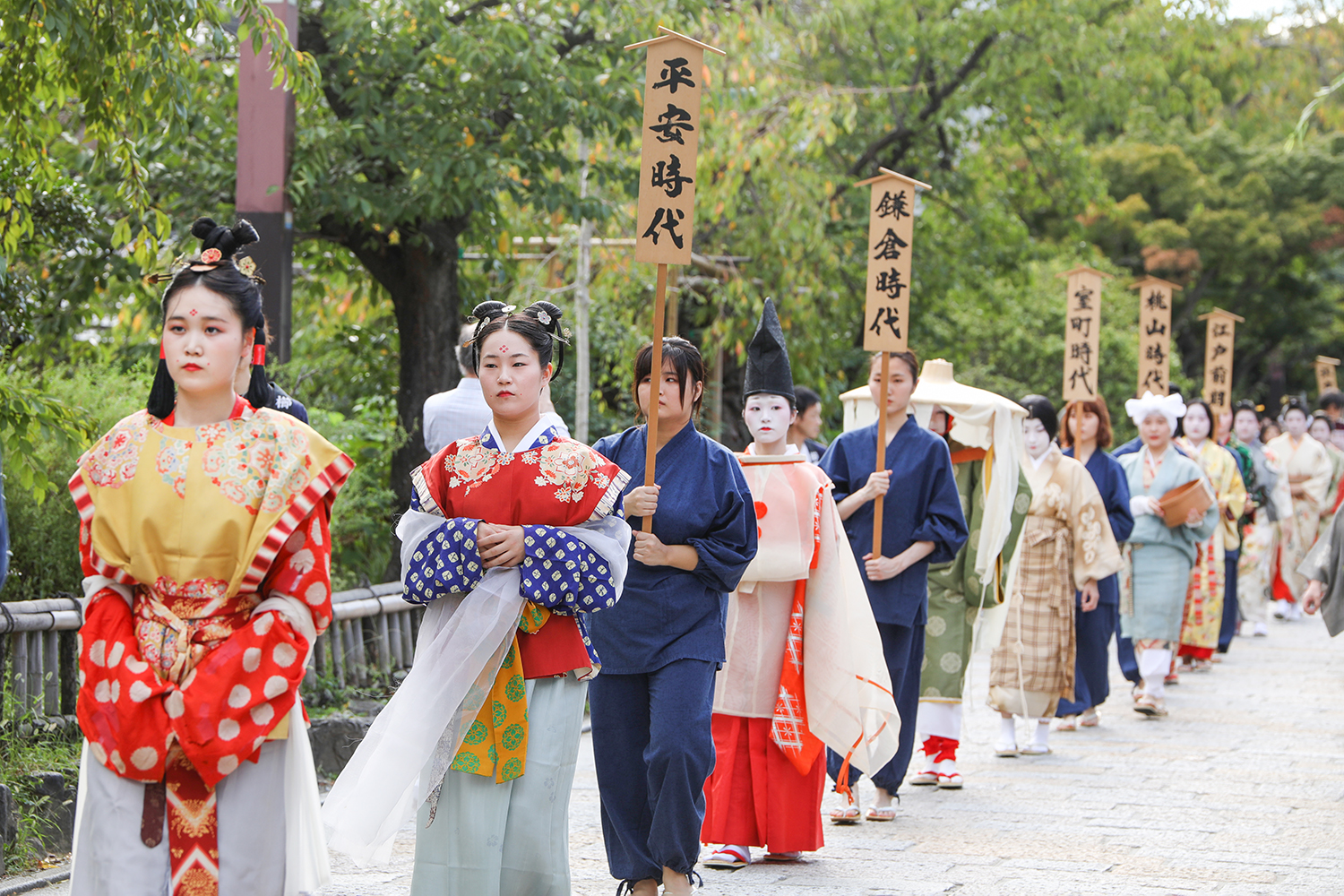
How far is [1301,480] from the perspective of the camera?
50.4 feet

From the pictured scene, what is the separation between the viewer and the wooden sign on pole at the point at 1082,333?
9773mm

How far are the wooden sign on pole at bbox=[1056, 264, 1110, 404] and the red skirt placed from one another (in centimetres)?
499

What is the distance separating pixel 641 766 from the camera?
4.61 metres

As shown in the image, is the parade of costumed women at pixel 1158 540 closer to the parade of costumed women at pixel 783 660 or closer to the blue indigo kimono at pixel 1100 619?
the blue indigo kimono at pixel 1100 619

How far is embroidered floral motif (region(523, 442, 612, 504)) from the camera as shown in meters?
3.78

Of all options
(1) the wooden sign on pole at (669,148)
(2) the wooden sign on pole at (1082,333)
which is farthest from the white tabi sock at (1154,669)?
(1) the wooden sign on pole at (669,148)

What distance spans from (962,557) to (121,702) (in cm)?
493

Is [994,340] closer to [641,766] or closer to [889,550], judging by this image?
[889,550]

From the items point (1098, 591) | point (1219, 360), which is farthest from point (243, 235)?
point (1219, 360)

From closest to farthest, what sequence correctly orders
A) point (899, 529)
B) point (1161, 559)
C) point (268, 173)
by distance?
point (899, 529)
point (268, 173)
point (1161, 559)

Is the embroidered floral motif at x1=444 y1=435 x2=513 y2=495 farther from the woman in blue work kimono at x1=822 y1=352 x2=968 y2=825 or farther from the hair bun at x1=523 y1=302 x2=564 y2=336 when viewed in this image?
the woman in blue work kimono at x1=822 y1=352 x2=968 y2=825

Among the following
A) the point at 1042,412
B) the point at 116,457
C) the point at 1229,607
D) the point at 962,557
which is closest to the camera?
the point at 116,457

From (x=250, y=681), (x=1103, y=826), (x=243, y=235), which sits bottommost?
(x=1103, y=826)

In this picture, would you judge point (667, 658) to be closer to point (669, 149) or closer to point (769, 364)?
point (769, 364)
